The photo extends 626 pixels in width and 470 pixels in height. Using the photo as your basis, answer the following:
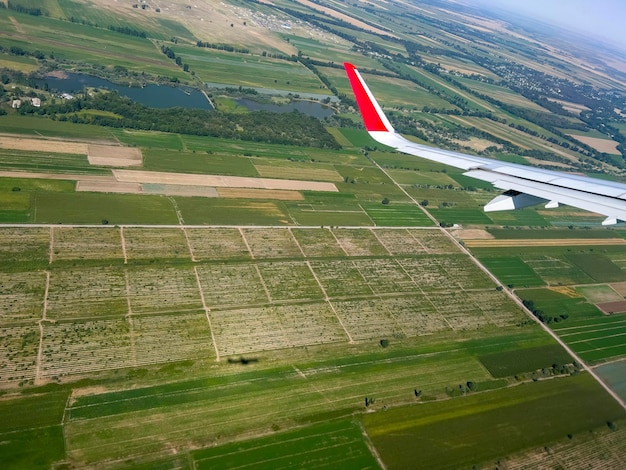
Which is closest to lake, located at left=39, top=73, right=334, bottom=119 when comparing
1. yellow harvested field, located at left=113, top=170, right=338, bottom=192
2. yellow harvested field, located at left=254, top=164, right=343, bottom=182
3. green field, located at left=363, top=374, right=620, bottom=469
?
yellow harvested field, located at left=254, top=164, right=343, bottom=182

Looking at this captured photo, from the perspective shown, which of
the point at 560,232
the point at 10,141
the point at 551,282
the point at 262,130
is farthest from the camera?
the point at 262,130

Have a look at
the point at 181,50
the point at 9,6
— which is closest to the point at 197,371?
the point at 181,50

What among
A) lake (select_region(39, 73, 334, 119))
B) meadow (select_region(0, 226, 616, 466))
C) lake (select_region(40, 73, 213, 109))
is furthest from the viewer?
lake (select_region(39, 73, 334, 119))

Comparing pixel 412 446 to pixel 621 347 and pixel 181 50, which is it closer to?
pixel 621 347

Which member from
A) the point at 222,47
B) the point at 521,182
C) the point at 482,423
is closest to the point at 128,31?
the point at 222,47

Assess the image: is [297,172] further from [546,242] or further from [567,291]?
[567,291]

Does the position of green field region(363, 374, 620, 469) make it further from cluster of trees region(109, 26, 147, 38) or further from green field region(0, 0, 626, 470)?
cluster of trees region(109, 26, 147, 38)
